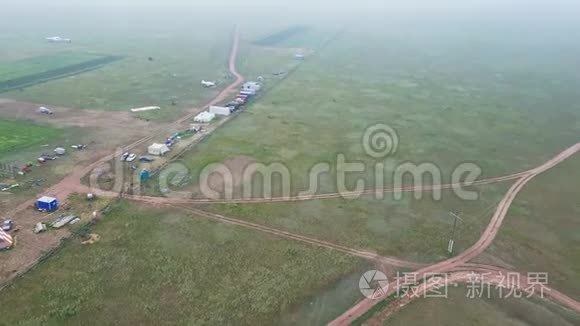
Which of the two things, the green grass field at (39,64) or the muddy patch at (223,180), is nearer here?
the muddy patch at (223,180)

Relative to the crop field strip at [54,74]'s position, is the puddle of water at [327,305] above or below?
below

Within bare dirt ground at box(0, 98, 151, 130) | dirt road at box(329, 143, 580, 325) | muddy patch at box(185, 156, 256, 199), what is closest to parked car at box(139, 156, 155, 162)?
muddy patch at box(185, 156, 256, 199)

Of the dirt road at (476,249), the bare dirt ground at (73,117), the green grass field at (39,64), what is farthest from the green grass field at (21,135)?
the dirt road at (476,249)

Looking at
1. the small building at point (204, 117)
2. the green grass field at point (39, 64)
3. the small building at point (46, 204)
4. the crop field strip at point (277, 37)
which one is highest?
the crop field strip at point (277, 37)

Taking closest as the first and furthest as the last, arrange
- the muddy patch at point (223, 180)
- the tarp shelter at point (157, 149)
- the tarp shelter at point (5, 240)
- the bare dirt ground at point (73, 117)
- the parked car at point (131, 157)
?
the tarp shelter at point (5, 240) → the muddy patch at point (223, 180) → the parked car at point (131, 157) → the tarp shelter at point (157, 149) → the bare dirt ground at point (73, 117)

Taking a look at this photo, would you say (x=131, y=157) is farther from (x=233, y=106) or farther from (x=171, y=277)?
(x=233, y=106)

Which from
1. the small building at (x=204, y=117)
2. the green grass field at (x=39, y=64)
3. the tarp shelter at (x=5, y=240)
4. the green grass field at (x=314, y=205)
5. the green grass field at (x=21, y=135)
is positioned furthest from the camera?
the green grass field at (x=39, y=64)

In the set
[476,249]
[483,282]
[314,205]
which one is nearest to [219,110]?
[314,205]

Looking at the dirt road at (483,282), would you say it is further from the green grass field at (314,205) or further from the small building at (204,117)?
the small building at (204,117)
